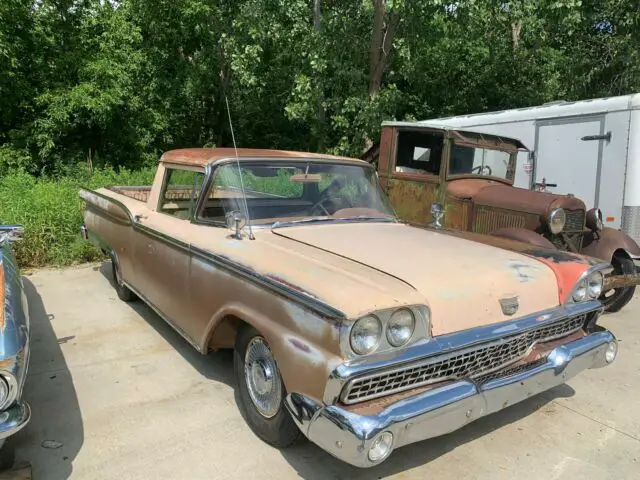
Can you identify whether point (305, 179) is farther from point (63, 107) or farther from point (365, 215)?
point (63, 107)

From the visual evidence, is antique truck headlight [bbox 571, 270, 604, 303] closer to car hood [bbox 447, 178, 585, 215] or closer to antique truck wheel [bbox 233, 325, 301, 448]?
antique truck wheel [bbox 233, 325, 301, 448]

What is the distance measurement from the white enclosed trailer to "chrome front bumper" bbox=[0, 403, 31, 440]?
630 centimetres

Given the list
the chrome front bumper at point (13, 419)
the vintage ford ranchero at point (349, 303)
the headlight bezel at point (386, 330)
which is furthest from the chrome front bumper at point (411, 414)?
the chrome front bumper at point (13, 419)

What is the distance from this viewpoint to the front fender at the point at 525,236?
15.9ft

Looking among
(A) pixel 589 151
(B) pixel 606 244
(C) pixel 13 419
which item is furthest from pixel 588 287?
(A) pixel 589 151

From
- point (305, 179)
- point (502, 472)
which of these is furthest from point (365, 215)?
point (502, 472)

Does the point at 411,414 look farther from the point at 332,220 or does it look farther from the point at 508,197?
the point at 508,197

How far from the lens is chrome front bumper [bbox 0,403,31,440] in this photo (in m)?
2.15

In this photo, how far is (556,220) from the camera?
17.2ft

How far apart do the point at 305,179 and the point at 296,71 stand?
9.16 metres

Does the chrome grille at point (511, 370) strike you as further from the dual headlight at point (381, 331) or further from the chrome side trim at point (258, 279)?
the chrome side trim at point (258, 279)

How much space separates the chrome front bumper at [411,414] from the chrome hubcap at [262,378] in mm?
325

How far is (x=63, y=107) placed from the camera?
41.8ft

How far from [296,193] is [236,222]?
89cm
